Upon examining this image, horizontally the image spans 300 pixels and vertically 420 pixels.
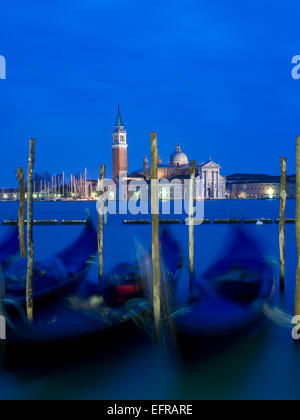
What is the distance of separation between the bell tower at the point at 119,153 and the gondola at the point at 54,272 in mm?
62891

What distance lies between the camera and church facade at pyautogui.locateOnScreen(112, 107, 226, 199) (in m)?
72.8

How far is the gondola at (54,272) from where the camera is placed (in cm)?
633

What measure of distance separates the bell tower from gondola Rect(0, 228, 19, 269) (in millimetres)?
61977

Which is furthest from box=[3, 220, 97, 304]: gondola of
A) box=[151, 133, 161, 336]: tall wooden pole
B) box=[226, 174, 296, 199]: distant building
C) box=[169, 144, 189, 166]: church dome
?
box=[226, 174, 296, 199]: distant building

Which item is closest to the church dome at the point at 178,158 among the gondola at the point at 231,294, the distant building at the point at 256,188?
the distant building at the point at 256,188

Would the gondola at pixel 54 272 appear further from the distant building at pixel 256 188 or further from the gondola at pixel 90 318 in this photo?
the distant building at pixel 256 188

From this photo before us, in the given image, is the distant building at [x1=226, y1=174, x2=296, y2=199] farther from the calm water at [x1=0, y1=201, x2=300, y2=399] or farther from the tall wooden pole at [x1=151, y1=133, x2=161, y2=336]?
the calm water at [x1=0, y1=201, x2=300, y2=399]

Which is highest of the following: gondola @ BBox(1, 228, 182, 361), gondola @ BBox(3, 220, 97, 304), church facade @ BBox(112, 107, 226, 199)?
church facade @ BBox(112, 107, 226, 199)

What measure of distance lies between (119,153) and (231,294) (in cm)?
6706

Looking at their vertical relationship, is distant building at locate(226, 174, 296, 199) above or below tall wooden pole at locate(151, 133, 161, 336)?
above

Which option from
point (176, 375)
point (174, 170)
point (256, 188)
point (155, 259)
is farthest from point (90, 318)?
point (256, 188)

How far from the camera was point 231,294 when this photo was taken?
6594 millimetres
